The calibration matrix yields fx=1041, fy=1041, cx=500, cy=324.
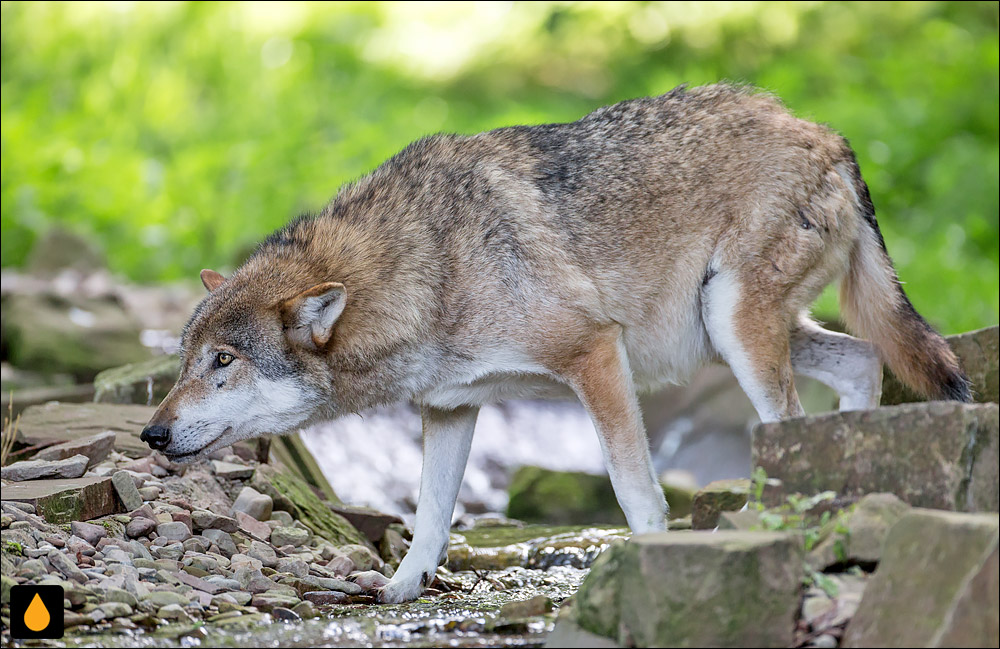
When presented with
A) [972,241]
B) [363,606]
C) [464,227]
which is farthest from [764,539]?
[972,241]

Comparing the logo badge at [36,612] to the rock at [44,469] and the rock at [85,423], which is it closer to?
the rock at [44,469]

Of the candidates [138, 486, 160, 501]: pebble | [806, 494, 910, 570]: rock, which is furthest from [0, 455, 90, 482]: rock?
[806, 494, 910, 570]: rock

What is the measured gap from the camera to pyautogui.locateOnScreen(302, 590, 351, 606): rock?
4992 millimetres

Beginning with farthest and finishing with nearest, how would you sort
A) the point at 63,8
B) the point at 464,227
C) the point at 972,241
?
1. the point at 63,8
2. the point at 972,241
3. the point at 464,227

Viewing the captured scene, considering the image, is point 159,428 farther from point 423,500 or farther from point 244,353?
point 423,500

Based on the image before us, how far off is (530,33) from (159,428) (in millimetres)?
18557

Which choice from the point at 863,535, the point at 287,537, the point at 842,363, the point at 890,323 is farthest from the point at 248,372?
the point at 890,323

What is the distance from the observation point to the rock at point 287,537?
5.80 meters

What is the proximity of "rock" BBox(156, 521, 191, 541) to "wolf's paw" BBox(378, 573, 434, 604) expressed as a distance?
1053 millimetres

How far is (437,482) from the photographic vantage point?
19.2 ft

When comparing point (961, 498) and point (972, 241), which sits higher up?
point (972, 241)

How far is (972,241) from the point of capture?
51.1ft

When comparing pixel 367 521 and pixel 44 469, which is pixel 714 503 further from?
pixel 44 469

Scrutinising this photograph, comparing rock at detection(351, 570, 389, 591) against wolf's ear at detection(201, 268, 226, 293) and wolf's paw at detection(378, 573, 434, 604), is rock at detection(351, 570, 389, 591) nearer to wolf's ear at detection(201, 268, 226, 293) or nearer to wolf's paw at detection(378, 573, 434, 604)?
wolf's paw at detection(378, 573, 434, 604)
